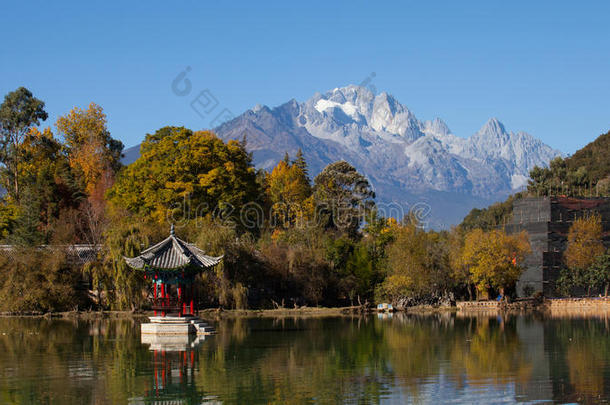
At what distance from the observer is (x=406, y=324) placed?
41.8 metres

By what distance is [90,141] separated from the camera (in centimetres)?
7075

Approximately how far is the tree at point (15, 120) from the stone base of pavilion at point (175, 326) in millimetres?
34066

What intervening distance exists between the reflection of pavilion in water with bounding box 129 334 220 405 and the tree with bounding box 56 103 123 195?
37.6 m

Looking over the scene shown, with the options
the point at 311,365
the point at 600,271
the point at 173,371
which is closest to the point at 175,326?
the point at 173,371

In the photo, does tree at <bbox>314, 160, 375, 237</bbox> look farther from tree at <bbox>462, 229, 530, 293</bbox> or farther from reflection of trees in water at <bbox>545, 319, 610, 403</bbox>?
reflection of trees in water at <bbox>545, 319, 610, 403</bbox>

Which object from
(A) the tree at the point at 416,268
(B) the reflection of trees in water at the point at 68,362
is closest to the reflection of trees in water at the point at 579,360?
(B) the reflection of trees in water at the point at 68,362

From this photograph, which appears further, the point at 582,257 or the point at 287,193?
the point at 287,193

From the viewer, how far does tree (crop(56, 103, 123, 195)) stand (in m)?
68.9

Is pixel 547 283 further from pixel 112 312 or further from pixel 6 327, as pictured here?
pixel 6 327

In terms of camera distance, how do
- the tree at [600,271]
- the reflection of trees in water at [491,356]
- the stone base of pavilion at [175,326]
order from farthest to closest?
1. the tree at [600,271]
2. the stone base of pavilion at [175,326]
3. the reflection of trees in water at [491,356]

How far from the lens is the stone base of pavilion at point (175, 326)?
34812 millimetres

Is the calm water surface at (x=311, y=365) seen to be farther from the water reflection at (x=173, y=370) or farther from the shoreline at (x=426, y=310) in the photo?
the shoreline at (x=426, y=310)

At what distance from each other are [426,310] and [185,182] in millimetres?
19604

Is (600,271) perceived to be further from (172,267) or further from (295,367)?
(295,367)
